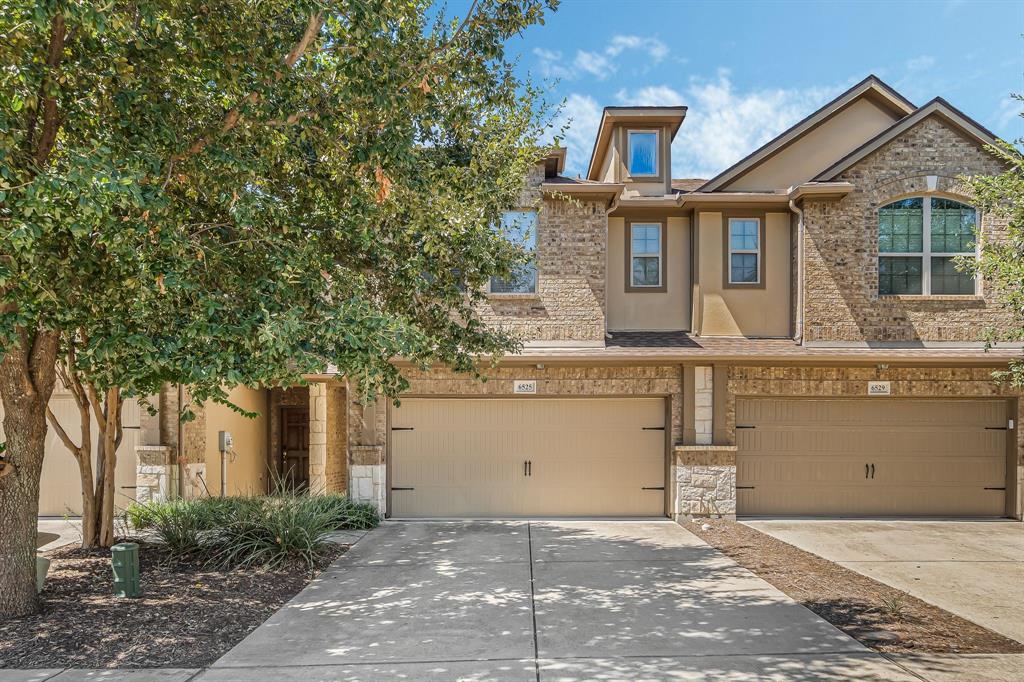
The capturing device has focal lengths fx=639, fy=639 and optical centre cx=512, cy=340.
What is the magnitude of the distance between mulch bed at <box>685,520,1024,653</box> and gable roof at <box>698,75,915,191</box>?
22.1 ft

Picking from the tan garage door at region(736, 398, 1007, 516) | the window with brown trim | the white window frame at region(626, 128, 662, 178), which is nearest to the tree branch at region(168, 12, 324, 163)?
the window with brown trim

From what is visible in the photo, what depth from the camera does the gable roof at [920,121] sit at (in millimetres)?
11000

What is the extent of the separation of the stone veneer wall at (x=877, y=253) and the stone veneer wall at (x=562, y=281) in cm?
370

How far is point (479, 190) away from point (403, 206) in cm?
111

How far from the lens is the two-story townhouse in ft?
36.4

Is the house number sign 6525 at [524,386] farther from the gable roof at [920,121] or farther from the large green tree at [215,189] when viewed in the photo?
the gable roof at [920,121]

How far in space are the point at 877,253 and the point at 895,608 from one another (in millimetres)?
6887

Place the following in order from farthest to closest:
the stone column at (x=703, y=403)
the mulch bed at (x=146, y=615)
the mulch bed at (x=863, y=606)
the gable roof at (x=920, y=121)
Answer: the stone column at (x=703, y=403) < the gable roof at (x=920, y=121) < the mulch bed at (x=863, y=606) < the mulch bed at (x=146, y=615)

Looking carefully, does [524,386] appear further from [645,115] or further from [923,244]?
[923,244]

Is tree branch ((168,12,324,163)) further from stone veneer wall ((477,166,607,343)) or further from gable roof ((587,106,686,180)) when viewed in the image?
gable roof ((587,106,686,180))

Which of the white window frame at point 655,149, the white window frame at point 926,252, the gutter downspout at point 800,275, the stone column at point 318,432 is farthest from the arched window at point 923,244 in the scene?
the stone column at point 318,432

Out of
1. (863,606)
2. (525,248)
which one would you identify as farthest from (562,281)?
(863,606)

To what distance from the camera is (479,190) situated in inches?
316

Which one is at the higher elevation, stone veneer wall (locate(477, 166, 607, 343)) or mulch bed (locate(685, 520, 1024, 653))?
stone veneer wall (locate(477, 166, 607, 343))
